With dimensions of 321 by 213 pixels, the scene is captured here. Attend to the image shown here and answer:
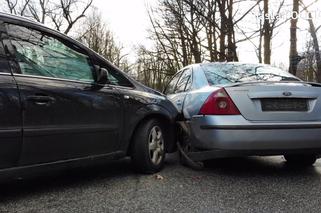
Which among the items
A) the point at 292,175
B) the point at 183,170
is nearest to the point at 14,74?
the point at 183,170

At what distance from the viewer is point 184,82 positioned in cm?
685

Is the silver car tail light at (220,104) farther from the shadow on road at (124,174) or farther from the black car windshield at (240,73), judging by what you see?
the shadow on road at (124,174)

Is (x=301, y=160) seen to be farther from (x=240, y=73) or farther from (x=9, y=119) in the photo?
(x=9, y=119)

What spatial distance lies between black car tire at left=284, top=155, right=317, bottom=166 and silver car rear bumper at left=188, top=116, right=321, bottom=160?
0.86 m

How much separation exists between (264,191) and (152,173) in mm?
1373

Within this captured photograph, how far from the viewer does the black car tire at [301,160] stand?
6055mm

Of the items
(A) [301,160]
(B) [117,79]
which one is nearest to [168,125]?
(B) [117,79]

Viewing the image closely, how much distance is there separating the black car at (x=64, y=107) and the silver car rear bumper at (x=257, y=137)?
0.80 m

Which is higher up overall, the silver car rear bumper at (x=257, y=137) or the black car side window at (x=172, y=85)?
the black car side window at (x=172, y=85)

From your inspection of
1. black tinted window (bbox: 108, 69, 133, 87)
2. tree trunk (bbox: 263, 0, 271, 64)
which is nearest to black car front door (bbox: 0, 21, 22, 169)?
black tinted window (bbox: 108, 69, 133, 87)

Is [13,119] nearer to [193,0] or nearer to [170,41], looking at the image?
[193,0]

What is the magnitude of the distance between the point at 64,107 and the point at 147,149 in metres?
1.40

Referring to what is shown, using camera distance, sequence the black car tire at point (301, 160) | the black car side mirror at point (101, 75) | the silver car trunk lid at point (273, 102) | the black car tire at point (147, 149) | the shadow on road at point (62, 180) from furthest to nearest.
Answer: the black car tire at point (301, 160)
the black car tire at point (147, 149)
the silver car trunk lid at point (273, 102)
the black car side mirror at point (101, 75)
the shadow on road at point (62, 180)

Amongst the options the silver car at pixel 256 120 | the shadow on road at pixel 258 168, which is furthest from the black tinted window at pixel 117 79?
the shadow on road at pixel 258 168
